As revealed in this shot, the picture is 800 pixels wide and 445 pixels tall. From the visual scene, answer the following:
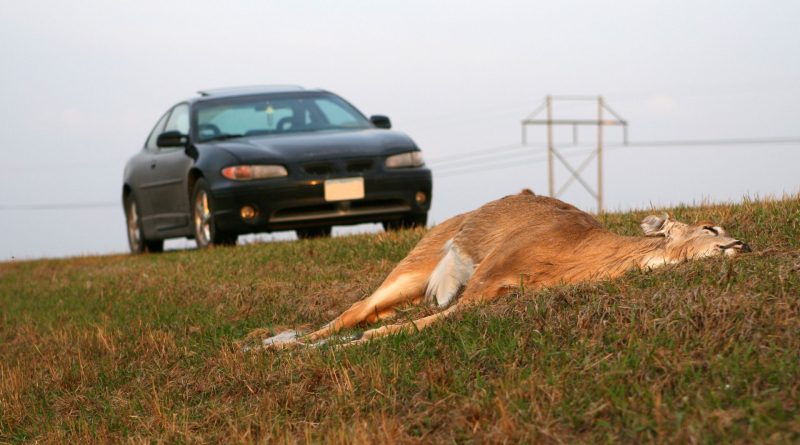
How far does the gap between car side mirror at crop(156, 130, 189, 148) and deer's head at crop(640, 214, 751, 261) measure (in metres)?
9.12

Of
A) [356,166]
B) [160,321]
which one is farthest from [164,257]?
[160,321]

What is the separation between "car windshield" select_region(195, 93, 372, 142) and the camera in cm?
1492

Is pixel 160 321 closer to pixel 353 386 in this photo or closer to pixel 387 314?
pixel 387 314

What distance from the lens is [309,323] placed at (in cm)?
834

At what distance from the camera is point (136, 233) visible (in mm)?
17469

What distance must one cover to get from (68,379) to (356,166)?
655 cm

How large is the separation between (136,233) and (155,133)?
152 centimetres

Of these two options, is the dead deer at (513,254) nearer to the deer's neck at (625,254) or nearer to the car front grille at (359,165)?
the deer's neck at (625,254)

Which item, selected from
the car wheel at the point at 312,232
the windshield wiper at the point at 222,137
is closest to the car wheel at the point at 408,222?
the car wheel at the point at 312,232

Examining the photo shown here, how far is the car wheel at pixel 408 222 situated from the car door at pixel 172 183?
8.11ft

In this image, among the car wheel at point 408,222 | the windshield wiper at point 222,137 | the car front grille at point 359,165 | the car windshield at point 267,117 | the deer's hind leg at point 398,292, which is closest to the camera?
the deer's hind leg at point 398,292

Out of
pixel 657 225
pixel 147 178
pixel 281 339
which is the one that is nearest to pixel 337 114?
pixel 147 178

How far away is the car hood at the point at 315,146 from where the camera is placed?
13.8 meters

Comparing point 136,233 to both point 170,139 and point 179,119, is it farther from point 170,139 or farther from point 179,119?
point 170,139
